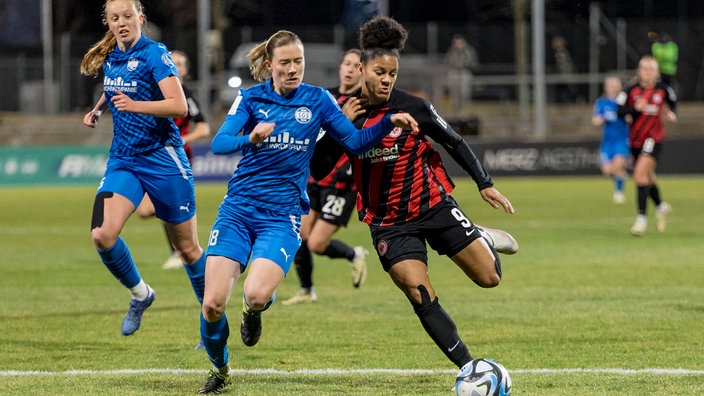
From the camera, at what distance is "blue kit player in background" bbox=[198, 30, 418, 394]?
7.13 m

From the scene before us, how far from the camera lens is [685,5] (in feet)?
133

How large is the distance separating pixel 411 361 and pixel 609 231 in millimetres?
11060

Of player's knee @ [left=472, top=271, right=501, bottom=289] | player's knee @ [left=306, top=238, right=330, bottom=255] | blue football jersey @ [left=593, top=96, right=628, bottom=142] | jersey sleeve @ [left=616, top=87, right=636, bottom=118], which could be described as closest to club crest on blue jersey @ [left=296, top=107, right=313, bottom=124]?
player's knee @ [left=472, top=271, right=501, bottom=289]

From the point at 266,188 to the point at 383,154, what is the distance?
2.41 ft

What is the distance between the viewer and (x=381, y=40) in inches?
281

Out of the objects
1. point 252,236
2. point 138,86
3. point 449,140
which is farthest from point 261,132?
point 138,86

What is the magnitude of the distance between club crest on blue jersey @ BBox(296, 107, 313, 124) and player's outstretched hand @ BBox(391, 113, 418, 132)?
2.64 feet

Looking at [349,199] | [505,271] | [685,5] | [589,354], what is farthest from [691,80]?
[589,354]

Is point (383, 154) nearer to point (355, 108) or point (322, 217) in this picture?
point (355, 108)

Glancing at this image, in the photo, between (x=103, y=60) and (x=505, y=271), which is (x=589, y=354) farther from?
(x=505, y=271)

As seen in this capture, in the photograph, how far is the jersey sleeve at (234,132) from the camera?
697cm

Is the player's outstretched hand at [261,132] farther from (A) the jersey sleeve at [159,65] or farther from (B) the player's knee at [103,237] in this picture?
(B) the player's knee at [103,237]

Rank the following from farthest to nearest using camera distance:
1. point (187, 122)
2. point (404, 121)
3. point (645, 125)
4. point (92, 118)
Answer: point (645, 125) → point (187, 122) → point (92, 118) → point (404, 121)

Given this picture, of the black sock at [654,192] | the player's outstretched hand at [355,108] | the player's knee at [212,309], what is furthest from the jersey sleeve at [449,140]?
the black sock at [654,192]
